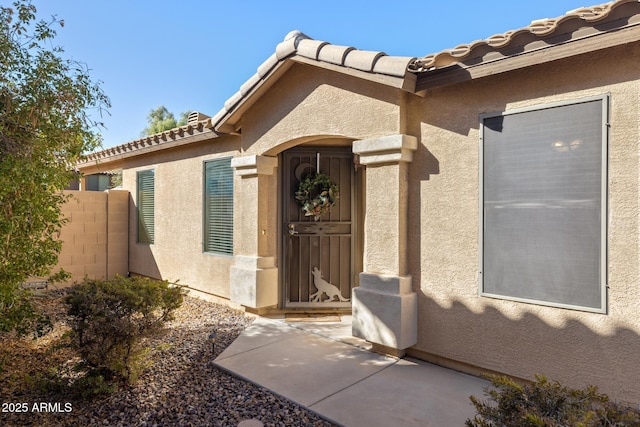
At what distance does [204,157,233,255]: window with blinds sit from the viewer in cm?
825

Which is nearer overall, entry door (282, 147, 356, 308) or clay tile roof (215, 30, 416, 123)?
clay tile roof (215, 30, 416, 123)

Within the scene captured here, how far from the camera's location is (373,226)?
216 inches

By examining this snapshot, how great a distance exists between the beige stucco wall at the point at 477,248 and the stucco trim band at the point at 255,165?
10.1 ft

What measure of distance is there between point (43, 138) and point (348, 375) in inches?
186

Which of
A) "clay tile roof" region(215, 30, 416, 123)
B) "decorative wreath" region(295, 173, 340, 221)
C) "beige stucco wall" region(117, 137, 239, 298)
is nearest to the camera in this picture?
"clay tile roof" region(215, 30, 416, 123)

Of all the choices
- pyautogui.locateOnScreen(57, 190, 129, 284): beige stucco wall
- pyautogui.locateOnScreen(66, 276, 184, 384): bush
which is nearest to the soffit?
pyautogui.locateOnScreen(57, 190, 129, 284): beige stucco wall

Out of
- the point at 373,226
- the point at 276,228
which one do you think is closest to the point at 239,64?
the point at 276,228

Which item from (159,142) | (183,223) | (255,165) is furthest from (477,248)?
(159,142)

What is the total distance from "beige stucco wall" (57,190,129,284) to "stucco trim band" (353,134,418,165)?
865 centimetres

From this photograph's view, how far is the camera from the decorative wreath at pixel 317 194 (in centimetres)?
737

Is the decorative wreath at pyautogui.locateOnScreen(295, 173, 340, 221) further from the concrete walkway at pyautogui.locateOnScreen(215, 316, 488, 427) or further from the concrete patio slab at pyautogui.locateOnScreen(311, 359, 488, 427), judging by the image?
the concrete patio slab at pyautogui.locateOnScreen(311, 359, 488, 427)

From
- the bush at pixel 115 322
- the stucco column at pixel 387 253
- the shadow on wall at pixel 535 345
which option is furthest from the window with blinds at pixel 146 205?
the shadow on wall at pixel 535 345

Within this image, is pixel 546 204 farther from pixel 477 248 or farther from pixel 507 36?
pixel 507 36

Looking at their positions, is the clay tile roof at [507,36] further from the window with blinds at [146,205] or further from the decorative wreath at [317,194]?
the window with blinds at [146,205]
